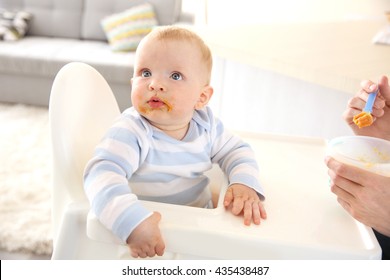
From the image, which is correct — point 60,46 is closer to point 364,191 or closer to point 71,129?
point 71,129

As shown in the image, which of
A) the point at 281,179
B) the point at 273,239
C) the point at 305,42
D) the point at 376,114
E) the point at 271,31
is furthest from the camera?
the point at 271,31

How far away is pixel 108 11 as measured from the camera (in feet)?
12.4

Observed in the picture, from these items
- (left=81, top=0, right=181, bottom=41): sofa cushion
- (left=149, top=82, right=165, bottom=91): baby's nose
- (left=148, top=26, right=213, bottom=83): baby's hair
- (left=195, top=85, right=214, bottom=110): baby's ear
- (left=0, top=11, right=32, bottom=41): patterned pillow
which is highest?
(left=148, top=26, right=213, bottom=83): baby's hair

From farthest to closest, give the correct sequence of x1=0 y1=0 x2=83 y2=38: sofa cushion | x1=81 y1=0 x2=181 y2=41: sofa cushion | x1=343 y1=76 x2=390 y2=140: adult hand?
x1=0 y1=0 x2=83 y2=38: sofa cushion, x1=81 y1=0 x2=181 y2=41: sofa cushion, x1=343 y1=76 x2=390 y2=140: adult hand

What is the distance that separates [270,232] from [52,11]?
3.54 meters

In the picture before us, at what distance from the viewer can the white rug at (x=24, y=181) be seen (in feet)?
6.12

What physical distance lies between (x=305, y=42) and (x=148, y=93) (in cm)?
104

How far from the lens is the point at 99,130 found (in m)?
0.99

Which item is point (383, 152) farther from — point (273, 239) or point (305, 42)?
point (305, 42)

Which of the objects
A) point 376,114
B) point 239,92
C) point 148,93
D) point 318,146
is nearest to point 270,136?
point 318,146

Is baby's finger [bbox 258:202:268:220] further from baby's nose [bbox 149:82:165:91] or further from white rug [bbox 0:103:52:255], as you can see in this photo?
white rug [bbox 0:103:52:255]

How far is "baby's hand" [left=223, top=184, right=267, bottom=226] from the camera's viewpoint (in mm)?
800

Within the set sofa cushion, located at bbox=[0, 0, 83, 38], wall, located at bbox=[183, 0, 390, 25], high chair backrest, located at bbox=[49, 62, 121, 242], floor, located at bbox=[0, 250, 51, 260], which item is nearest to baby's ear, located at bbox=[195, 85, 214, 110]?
high chair backrest, located at bbox=[49, 62, 121, 242]

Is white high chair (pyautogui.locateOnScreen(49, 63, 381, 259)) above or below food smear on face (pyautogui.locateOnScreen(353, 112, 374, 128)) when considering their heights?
below
